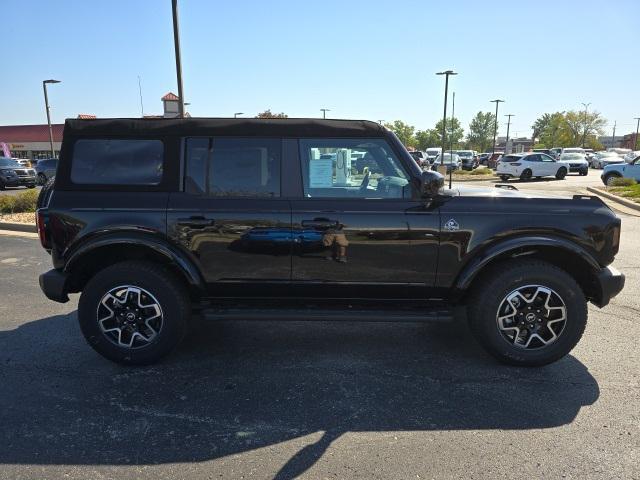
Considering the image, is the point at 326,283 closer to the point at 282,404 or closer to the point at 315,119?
the point at 282,404

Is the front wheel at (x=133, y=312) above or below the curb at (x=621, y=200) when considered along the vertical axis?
above

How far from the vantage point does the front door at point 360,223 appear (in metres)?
3.57

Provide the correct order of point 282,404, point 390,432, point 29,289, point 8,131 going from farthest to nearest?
point 8,131 < point 29,289 < point 282,404 < point 390,432

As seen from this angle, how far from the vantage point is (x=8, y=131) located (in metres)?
57.6

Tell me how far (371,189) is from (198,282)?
1.54 m

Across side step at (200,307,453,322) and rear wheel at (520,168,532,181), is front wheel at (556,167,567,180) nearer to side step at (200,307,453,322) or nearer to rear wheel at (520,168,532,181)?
rear wheel at (520,168,532,181)

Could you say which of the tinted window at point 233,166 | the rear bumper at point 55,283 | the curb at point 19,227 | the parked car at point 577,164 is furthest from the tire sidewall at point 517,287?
the parked car at point 577,164

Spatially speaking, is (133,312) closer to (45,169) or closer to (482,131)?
(45,169)

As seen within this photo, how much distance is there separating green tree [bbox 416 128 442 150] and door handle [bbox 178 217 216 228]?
105 meters

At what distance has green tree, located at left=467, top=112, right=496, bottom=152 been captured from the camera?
10756 centimetres

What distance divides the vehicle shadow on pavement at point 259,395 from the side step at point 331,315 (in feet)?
1.34

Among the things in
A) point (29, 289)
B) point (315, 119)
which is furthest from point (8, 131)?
point (315, 119)

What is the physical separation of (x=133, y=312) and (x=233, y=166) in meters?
1.40

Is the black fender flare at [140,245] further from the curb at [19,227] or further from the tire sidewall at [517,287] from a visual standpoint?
the curb at [19,227]
